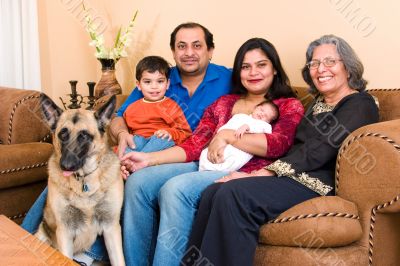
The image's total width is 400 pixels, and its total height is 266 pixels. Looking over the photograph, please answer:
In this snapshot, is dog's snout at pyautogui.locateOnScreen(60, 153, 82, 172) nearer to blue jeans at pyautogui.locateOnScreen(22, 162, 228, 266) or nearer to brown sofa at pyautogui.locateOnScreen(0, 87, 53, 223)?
blue jeans at pyautogui.locateOnScreen(22, 162, 228, 266)

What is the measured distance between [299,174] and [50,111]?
3.39 feet

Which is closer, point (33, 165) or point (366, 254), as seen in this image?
point (366, 254)

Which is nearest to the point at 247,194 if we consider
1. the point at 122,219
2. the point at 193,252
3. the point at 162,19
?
the point at 193,252

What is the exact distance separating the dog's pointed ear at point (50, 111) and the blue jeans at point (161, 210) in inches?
16.2

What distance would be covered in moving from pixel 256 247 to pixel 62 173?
85cm

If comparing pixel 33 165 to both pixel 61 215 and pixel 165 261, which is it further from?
pixel 165 261

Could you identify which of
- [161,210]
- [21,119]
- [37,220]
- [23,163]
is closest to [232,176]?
[161,210]

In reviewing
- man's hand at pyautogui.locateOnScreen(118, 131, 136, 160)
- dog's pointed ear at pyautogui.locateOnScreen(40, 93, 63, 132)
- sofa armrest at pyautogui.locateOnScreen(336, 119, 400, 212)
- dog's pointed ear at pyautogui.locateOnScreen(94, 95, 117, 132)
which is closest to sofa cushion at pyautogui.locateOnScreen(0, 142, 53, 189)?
man's hand at pyautogui.locateOnScreen(118, 131, 136, 160)

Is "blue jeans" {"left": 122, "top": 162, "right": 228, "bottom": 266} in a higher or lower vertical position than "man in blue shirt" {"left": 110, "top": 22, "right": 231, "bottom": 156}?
lower

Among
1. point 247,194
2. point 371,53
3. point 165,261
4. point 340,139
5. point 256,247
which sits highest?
point 371,53

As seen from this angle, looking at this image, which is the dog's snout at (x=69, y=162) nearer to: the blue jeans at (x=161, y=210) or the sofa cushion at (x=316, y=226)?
the blue jeans at (x=161, y=210)

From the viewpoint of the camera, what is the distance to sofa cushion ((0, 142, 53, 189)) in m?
2.13

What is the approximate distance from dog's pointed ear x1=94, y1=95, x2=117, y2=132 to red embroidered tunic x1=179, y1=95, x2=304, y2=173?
0.42 meters

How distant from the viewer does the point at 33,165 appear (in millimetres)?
2232
